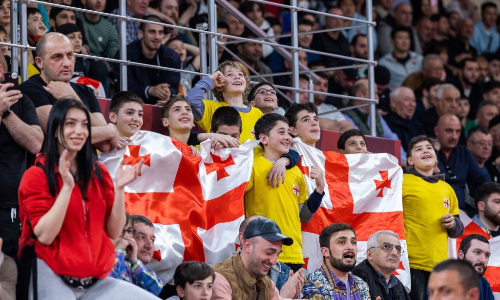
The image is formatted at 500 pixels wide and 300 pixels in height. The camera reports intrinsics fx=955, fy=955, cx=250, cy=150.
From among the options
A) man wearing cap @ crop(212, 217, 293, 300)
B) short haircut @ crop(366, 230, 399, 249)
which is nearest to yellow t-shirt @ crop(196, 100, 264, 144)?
short haircut @ crop(366, 230, 399, 249)

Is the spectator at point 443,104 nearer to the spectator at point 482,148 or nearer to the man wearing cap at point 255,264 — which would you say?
the spectator at point 482,148

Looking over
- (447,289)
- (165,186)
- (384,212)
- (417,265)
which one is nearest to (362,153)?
(384,212)

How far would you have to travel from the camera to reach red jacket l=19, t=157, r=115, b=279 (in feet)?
16.0

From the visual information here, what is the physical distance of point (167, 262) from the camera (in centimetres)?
660

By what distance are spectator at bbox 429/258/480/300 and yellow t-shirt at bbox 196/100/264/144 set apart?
332cm

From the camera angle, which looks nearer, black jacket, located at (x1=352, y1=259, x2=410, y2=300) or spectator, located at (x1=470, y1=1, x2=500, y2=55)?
black jacket, located at (x1=352, y1=259, x2=410, y2=300)

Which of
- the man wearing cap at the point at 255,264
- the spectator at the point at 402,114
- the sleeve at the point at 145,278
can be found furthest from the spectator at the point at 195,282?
the spectator at the point at 402,114

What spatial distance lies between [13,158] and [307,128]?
313cm

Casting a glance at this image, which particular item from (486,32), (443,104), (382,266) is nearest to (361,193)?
(382,266)

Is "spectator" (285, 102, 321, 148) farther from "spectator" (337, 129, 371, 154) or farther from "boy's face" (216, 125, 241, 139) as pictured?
"boy's face" (216, 125, 241, 139)

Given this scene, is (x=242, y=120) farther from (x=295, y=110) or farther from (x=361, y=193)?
(x=361, y=193)

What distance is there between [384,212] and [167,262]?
7.72 feet

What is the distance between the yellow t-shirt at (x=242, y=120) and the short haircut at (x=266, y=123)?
344mm

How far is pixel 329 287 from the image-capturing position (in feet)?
22.9
